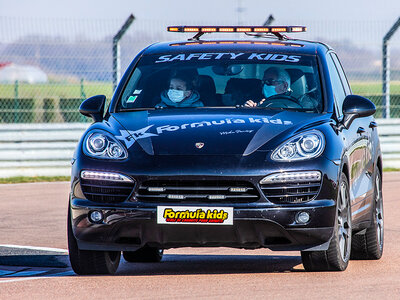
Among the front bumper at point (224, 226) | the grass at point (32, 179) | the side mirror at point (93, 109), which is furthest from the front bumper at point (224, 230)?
the grass at point (32, 179)

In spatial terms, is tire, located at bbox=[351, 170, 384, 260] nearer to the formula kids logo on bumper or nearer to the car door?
the car door

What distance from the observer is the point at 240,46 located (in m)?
8.72

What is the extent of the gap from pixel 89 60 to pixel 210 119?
10.4 m

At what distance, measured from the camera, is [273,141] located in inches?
284

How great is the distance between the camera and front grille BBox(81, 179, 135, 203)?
712cm

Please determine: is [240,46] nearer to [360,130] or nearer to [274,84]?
[274,84]

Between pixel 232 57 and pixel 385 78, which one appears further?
pixel 385 78

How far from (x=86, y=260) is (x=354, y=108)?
2.21 metres

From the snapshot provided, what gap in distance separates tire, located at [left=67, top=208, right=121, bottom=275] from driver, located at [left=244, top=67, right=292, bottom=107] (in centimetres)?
156

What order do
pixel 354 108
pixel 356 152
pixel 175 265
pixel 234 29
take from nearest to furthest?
pixel 354 108, pixel 356 152, pixel 175 265, pixel 234 29

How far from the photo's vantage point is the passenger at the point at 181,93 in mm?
8172

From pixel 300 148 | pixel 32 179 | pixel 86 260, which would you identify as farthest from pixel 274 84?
pixel 32 179

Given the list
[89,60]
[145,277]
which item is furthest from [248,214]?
[89,60]

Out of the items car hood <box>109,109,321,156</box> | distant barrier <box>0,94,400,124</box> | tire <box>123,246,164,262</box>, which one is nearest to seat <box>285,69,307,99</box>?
car hood <box>109,109,321,156</box>
